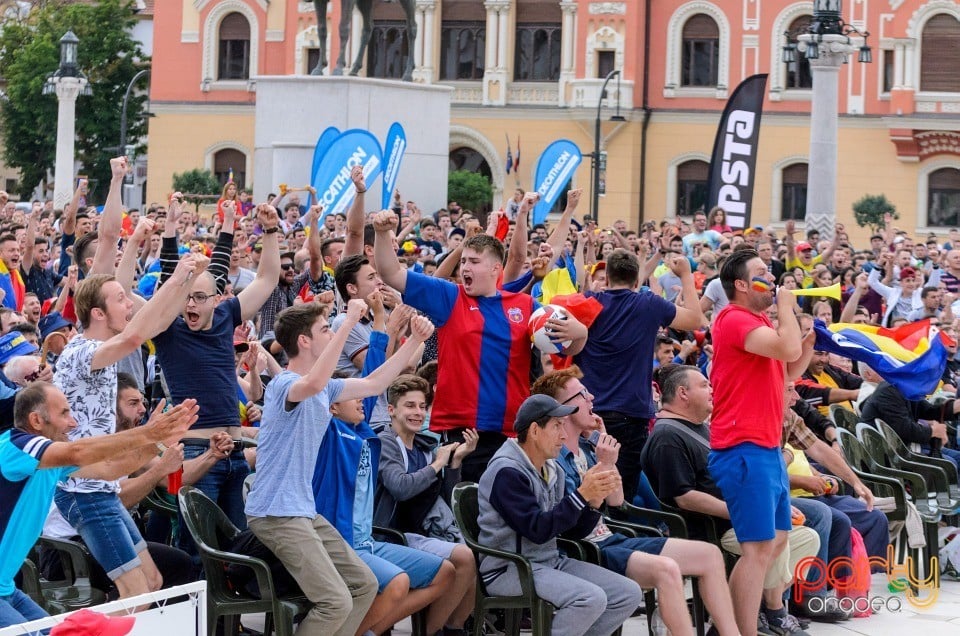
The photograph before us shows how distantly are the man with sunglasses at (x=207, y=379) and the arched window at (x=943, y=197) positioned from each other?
41114mm

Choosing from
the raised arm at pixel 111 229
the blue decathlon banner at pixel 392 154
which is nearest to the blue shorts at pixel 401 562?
the raised arm at pixel 111 229

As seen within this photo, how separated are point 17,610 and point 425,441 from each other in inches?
103

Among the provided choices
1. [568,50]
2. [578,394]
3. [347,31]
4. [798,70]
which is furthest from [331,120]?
[798,70]

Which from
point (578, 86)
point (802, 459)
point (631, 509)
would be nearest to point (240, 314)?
point (631, 509)

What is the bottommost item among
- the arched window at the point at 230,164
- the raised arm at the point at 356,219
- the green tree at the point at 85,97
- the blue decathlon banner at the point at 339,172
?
the raised arm at the point at 356,219

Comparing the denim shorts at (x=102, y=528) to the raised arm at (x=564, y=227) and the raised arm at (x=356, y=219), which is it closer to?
the raised arm at (x=356, y=219)

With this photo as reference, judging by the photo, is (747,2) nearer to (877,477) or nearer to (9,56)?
(9,56)

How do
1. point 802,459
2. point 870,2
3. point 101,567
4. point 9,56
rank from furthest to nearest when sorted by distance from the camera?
1. point 9,56
2. point 870,2
3. point 802,459
4. point 101,567

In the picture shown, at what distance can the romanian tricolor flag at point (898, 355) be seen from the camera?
34.0 feet

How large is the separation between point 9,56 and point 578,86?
2437 centimetres

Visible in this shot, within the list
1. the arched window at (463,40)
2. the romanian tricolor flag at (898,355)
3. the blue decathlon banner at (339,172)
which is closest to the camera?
the romanian tricolor flag at (898,355)

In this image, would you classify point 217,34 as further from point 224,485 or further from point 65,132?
point 224,485

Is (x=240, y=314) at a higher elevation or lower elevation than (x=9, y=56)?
lower

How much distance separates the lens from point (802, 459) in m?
8.89
